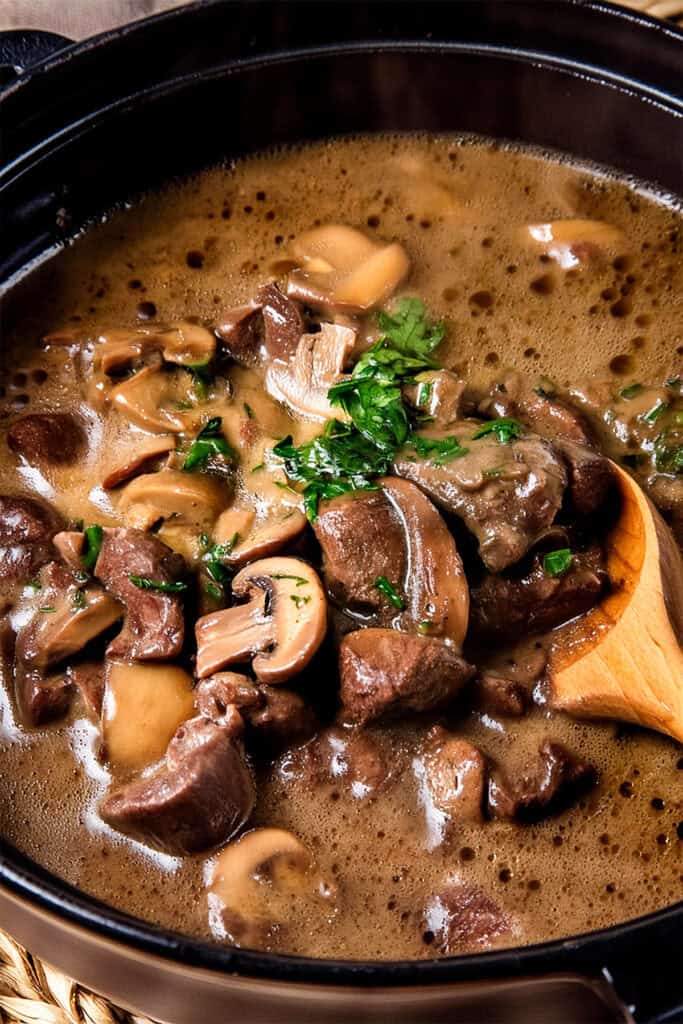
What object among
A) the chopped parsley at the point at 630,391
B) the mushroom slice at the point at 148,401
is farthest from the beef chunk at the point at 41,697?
the chopped parsley at the point at 630,391

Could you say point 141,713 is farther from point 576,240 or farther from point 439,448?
point 576,240

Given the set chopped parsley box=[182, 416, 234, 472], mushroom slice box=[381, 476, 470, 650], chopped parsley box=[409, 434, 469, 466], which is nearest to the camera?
mushroom slice box=[381, 476, 470, 650]

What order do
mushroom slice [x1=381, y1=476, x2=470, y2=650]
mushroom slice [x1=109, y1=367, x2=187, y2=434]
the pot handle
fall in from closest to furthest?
mushroom slice [x1=381, y1=476, x2=470, y2=650], mushroom slice [x1=109, y1=367, x2=187, y2=434], the pot handle

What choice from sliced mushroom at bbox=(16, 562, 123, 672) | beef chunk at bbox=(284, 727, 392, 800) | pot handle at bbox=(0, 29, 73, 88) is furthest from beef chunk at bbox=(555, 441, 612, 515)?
pot handle at bbox=(0, 29, 73, 88)

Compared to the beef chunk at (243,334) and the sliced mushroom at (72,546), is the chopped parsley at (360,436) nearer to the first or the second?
the beef chunk at (243,334)

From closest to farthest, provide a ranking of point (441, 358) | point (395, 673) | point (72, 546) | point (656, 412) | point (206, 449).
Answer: point (395, 673), point (72, 546), point (206, 449), point (656, 412), point (441, 358)

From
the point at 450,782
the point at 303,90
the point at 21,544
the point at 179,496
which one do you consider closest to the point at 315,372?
the point at 179,496

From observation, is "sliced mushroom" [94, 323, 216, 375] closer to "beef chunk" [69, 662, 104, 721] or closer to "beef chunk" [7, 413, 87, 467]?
"beef chunk" [7, 413, 87, 467]

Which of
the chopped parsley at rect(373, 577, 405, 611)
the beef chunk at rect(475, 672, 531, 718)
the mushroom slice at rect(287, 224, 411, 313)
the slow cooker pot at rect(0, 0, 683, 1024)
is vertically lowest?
the beef chunk at rect(475, 672, 531, 718)
